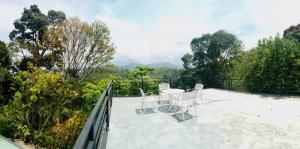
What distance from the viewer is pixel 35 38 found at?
21531 mm

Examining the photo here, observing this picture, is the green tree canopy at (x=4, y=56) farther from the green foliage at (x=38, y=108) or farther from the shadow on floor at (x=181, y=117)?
the shadow on floor at (x=181, y=117)

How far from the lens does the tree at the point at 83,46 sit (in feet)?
64.7

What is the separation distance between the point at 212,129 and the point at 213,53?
59.3 feet

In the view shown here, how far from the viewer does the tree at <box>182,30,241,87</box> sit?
73.6ft

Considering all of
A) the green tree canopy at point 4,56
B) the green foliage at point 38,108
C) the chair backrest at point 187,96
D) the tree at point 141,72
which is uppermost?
the green tree canopy at point 4,56

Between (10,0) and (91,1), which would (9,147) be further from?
(10,0)

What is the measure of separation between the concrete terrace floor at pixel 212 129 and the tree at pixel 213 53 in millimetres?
14554

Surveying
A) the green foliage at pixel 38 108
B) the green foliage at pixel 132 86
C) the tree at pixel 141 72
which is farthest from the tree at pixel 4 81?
the tree at pixel 141 72

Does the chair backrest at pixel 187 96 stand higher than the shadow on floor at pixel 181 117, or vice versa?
the chair backrest at pixel 187 96

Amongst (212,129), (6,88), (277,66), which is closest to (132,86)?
(277,66)

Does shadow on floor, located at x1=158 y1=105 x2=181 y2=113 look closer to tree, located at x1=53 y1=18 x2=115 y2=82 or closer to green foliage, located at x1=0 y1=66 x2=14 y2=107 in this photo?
green foliage, located at x1=0 y1=66 x2=14 y2=107

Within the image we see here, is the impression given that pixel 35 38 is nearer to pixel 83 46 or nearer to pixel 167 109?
pixel 83 46

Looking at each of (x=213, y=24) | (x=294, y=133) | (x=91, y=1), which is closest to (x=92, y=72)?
(x=91, y=1)

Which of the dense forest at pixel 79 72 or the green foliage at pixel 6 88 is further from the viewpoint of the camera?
the green foliage at pixel 6 88
